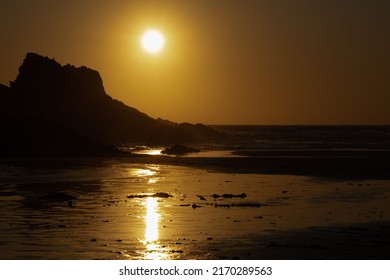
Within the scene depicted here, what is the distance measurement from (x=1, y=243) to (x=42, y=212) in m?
9.11

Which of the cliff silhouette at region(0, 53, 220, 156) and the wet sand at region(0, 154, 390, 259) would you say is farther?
the cliff silhouette at region(0, 53, 220, 156)

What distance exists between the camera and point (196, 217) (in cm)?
3394

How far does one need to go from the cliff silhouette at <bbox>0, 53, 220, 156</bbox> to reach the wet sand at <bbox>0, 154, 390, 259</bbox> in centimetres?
3659

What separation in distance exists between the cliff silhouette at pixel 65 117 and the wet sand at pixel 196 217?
120 feet

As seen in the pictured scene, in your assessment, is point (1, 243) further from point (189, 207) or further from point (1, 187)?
point (1, 187)

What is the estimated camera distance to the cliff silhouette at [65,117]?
9656cm

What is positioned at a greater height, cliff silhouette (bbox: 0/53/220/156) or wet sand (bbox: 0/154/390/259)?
cliff silhouette (bbox: 0/53/220/156)

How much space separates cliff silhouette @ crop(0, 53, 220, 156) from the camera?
96.6 m

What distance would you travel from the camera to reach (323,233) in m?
29.4

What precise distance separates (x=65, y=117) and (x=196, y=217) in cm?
10318

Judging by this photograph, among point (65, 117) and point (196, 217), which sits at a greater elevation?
point (65, 117)

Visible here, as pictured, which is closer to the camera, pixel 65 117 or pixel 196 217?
pixel 196 217

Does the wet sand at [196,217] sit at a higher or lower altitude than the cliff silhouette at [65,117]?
lower
